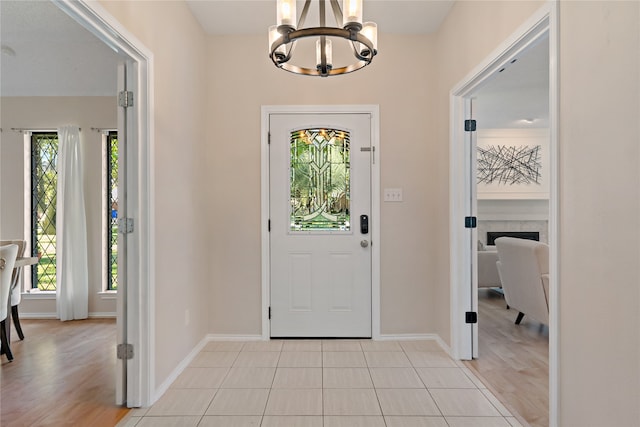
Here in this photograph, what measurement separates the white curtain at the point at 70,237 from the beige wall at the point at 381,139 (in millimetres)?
1883

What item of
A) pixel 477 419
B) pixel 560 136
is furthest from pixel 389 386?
pixel 560 136

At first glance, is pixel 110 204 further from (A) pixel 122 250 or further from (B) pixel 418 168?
(B) pixel 418 168

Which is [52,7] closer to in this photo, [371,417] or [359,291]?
[359,291]

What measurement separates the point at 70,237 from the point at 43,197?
75 cm

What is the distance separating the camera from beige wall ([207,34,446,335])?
134 inches

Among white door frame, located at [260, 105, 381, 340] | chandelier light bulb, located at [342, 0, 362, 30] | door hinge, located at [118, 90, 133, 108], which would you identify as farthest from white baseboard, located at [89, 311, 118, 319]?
chandelier light bulb, located at [342, 0, 362, 30]

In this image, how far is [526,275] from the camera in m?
3.54

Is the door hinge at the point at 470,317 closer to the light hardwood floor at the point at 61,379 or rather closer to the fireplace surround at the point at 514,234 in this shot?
the light hardwood floor at the point at 61,379

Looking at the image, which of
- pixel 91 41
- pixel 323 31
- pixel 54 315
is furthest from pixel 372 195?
pixel 54 315

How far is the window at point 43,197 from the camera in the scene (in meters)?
4.47

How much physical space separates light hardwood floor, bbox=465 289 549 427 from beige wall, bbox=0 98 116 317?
155 inches

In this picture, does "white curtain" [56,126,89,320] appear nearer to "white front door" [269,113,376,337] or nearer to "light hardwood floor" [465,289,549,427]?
"white front door" [269,113,376,337]

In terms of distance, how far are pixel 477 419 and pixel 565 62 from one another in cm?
186

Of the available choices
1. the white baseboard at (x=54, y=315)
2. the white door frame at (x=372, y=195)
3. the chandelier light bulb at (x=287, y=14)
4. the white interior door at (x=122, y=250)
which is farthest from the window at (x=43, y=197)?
the chandelier light bulb at (x=287, y=14)
